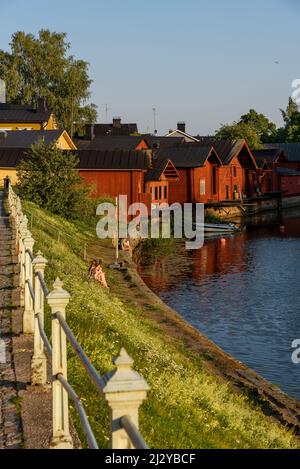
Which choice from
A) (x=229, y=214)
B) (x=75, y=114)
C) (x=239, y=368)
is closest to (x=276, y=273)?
(x=239, y=368)

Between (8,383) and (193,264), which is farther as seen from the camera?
(193,264)

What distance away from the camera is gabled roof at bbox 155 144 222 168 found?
68.2 meters

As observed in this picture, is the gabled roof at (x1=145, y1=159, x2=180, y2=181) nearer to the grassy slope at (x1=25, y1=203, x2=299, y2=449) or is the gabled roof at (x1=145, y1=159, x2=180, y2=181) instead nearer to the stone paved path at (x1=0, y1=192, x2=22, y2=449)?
the grassy slope at (x1=25, y1=203, x2=299, y2=449)

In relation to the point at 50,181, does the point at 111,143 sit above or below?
above

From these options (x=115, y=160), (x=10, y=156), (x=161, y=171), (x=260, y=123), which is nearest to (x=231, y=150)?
(x=161, y=171)

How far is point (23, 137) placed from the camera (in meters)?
61.0

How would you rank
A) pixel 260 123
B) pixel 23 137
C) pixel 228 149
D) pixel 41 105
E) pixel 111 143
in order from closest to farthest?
pixel 23 137, pixel 111 143, pixel 228 149, pixel 41 105, pixel 260 123

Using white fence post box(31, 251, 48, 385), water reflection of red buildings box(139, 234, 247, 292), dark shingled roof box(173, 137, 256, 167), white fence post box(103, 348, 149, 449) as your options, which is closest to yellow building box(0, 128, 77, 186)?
water reflection of red buildings box(139, 234, 247, 292)

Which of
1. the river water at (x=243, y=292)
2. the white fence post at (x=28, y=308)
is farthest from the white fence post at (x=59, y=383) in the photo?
the river water at (x=243, y=292)

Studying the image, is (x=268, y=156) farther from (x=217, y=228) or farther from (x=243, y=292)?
(x=243, y=292)

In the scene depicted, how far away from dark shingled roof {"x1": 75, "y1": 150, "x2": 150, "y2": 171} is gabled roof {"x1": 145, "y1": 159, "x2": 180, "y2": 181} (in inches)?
120

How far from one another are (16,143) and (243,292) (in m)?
31.7

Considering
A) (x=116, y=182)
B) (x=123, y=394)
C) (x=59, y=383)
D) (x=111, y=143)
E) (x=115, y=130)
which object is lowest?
(x=59, y=383)

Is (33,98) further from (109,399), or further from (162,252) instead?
(109,399)
